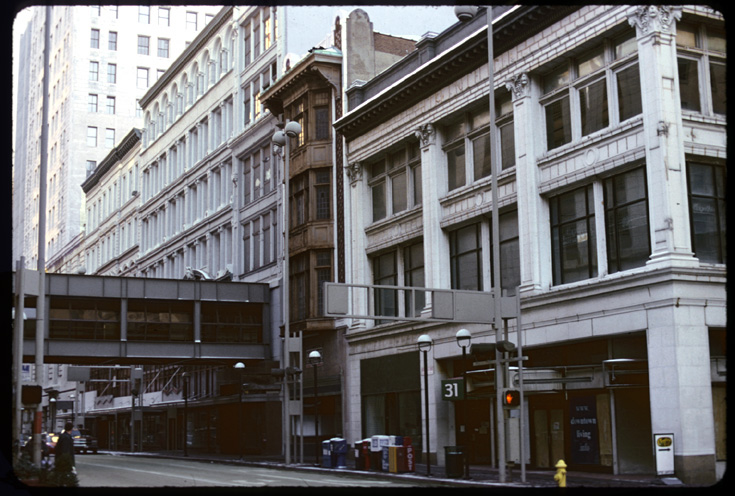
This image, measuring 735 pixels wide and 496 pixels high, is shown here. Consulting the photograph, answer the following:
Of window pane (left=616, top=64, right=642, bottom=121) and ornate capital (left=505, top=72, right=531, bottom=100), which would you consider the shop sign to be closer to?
window pane (left=616, top=64, right=642, bottom=121)

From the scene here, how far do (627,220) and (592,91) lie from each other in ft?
15.5

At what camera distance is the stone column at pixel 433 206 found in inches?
1613

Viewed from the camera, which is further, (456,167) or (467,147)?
(456,167)

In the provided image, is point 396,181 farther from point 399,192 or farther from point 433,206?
point 433,206

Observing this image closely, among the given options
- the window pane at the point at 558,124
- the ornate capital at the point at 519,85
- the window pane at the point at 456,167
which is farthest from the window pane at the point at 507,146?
the window pane at the point at 456,167

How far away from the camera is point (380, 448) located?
35.7 m

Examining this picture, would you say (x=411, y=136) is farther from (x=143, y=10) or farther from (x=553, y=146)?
(x=143, y=10)

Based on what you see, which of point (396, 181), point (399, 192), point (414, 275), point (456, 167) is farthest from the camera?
point (396, 181)

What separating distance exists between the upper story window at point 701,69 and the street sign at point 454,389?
1120cm

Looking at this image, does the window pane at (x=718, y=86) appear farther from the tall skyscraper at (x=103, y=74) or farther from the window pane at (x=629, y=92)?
the tall skyscraper at (x=103, y=74)

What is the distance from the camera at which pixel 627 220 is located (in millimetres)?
31281

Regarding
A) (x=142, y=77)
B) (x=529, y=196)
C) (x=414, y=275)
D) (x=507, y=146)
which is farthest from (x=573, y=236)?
(x=142, y=77)

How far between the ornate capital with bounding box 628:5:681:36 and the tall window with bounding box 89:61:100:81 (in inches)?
3752

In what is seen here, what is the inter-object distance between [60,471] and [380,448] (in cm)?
1381
